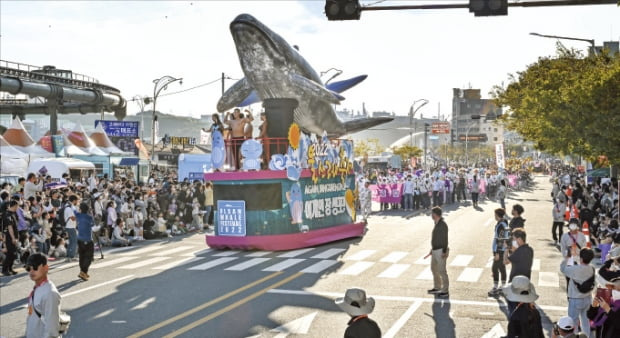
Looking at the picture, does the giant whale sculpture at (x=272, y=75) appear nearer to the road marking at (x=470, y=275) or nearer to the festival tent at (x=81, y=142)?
the road marking at (x=470, y=275)

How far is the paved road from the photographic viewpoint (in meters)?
10.3

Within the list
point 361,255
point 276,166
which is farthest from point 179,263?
point 361,255

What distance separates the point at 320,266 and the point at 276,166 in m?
4.40

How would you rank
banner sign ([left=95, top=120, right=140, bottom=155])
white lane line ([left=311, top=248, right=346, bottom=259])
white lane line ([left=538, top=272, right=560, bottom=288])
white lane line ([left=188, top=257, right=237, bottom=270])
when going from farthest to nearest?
banner sign ([left=95, top=120, right=140, bottom=155]) → white lane line ([left=311, top=248, right=346, bottom=259]) → white lane line ([left=188, top=257, right=237, bottom=270]) → white lane line ([left=538, top=272, right=560, bottom=288])

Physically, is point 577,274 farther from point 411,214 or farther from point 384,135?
point 384,135

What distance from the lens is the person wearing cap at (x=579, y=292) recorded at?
29.8 ft

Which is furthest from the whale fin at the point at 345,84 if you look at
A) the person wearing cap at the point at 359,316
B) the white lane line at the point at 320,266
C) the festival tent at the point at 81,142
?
the festival tent at the point at 81,142

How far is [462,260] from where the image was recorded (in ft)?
57.2

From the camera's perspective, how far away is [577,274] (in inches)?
358

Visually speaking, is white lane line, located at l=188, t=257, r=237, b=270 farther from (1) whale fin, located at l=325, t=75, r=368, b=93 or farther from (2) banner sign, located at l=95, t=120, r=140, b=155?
(2) banner sign, located at l=95, t=120, r=140, b=155

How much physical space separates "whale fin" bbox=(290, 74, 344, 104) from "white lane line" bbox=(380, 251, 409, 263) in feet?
19.0

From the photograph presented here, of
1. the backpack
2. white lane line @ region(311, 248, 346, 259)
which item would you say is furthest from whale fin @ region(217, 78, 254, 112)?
the backpack

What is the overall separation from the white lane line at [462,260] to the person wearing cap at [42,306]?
12369mm

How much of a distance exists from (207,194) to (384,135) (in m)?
165
